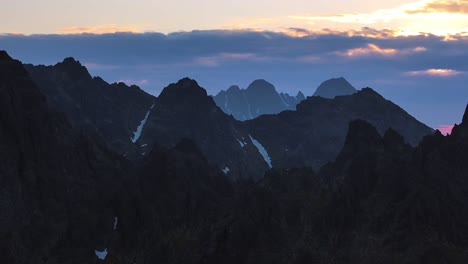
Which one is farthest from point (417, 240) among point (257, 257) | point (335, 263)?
point (257, 257)

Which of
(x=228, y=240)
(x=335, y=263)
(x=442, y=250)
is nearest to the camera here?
(x=442, y=250)

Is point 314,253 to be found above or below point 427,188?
below

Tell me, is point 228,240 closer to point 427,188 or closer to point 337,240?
point 337,240

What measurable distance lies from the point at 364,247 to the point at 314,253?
41.2 feet

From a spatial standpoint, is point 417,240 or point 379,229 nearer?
point 417,240

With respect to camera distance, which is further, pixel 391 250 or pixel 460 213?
pixel 460 213

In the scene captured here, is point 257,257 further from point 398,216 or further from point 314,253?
point 398,216

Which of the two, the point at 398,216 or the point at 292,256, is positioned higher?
the point at 398,216

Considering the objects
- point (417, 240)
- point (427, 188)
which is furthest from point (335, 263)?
point (427, 188)

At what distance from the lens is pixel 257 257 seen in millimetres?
195250

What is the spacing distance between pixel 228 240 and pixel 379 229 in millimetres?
A: 39070

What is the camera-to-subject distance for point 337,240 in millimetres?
199125

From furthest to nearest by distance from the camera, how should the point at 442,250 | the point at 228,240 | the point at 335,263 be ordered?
the point at 228,240 < the point at 335,263 < the point at 442,250

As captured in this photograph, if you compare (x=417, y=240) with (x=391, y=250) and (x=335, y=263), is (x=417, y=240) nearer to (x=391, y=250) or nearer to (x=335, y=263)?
(x=391, y=250)
